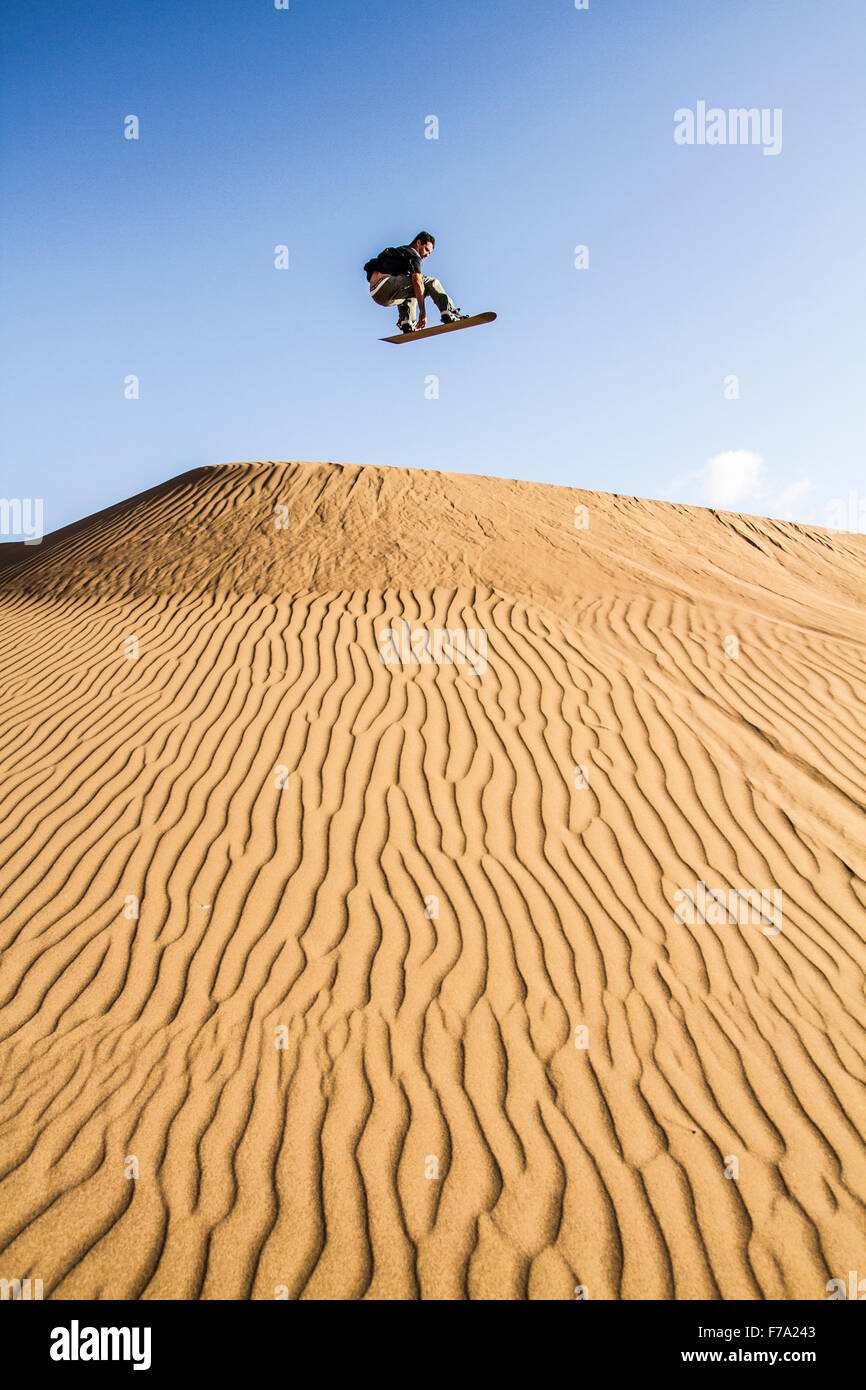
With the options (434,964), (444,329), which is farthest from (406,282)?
(434,964)

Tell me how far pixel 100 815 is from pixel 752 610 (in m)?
7.32

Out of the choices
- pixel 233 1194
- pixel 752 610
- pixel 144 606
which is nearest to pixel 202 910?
pixel 233 1194

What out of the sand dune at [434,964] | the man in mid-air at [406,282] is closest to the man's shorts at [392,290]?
the man in mid-air at [406,282]

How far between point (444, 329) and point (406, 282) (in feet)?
1.78

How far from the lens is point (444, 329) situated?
20.0 feet

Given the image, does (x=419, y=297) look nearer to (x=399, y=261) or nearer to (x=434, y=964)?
(x=399, y=261)

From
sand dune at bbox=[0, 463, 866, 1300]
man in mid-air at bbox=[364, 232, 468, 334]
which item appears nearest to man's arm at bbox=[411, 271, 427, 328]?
man in mid-air at bbox=[364, 232, 468, 334]

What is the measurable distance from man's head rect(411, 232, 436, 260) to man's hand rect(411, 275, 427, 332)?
0.64 ft

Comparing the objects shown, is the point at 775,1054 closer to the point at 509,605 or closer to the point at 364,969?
the point at 364,969

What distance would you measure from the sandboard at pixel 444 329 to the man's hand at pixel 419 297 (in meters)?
0.07

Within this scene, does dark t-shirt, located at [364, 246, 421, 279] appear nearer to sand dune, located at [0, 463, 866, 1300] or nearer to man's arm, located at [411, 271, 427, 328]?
man's arm, located at [411, 271, 427, 328]

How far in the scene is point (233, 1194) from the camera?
263cm
